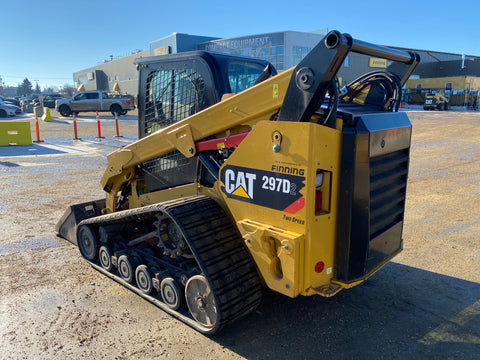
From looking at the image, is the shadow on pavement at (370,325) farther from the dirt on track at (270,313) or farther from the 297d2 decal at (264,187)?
the 297d2 decal at (264,187)

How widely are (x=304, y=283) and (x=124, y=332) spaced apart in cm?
171

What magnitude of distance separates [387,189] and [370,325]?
1259 mm

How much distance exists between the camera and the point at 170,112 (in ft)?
14.4

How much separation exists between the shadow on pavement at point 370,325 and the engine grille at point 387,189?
893mm

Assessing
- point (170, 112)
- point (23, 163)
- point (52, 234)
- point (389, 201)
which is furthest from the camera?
point (23, 163)

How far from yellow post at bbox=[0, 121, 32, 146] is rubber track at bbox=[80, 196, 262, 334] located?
14077 millimetres

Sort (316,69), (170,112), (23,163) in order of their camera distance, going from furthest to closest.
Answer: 1. (23,163)
2. (170,112)
3. (316,69)

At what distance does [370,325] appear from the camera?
3654 millimetres

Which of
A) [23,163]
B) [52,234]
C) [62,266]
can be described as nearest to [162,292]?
[62,266]

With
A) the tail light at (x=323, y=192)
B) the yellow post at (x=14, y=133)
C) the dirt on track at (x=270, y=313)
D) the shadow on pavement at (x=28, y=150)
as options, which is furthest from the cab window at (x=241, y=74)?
the yellow post at (x=14, y=133)

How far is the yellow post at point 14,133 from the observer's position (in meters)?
15.1

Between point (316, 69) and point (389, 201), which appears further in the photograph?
point (389, 201)

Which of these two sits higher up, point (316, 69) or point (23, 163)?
point (316, 69)

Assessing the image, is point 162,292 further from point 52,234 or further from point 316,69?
point 52,234
